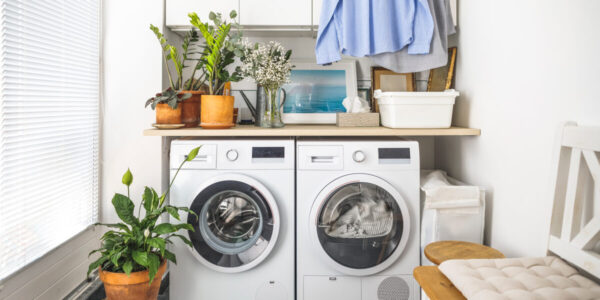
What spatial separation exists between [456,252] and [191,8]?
6.52 feet

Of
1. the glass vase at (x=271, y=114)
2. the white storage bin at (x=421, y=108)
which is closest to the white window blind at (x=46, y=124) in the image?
the glass vase at (x=271, y=114)

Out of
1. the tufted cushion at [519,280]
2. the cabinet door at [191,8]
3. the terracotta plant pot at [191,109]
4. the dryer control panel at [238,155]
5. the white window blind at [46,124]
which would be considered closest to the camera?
the tufted cushion at [519,280]

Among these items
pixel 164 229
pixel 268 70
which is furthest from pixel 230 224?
pixel 268 70

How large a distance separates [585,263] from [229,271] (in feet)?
4.94

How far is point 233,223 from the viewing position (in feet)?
6.23

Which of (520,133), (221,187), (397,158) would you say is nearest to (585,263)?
(520,133)

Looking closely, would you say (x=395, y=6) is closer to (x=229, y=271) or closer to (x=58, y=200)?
(x=229, y=271)

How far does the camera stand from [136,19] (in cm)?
213

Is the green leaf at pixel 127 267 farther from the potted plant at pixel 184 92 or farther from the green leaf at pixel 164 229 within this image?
the potted plant at pixel 184 92

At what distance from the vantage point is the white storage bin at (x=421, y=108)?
77.5 inches

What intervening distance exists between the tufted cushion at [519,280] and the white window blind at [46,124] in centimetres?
164

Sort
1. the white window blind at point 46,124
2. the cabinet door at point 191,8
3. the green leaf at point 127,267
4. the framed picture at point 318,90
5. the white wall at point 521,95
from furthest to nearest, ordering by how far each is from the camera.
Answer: the framed picture at point 318,90 < the cabinet door at point 191,8 < the green leaf at point 127,267 < the white window blind at point 46,124 < the white wall at point 521,95

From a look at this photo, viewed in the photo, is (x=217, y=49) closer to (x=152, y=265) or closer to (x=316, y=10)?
(x=316, y=10)

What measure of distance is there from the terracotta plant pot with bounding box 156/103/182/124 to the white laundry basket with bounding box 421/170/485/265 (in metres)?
1.39
